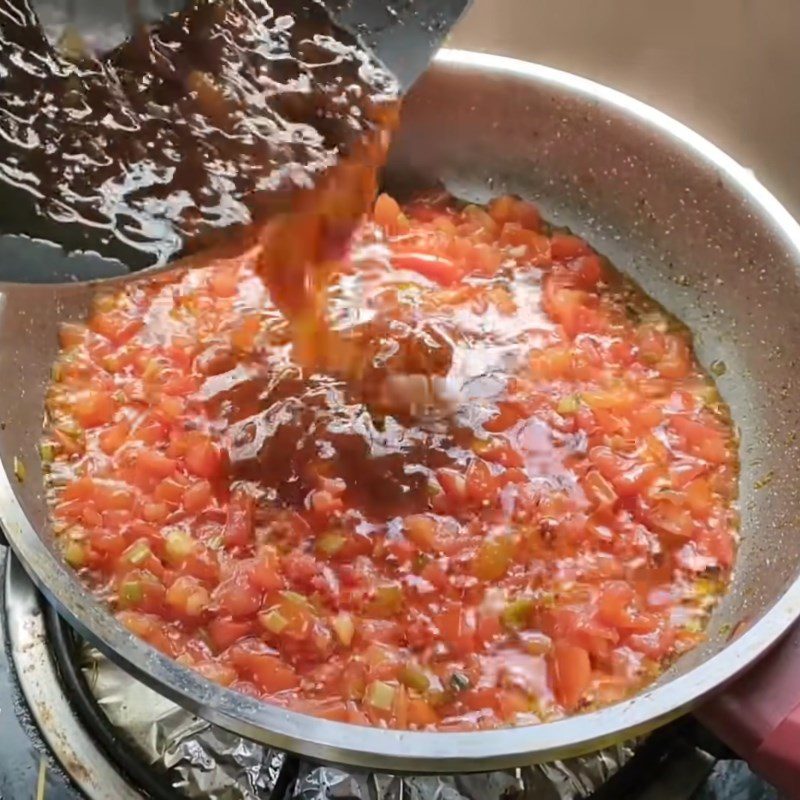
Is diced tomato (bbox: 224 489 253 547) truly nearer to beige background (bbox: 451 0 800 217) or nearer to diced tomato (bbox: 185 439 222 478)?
diced tomato (bbox: 185 439 222 478)

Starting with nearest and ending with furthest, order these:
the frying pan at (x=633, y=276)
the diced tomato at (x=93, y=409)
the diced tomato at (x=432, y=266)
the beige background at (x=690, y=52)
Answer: the frying pan at (x=633, y=276)
the diced tomato at (x=93, y=409)
the diced tomato at (x=432, y=266)
the beige background at (x=690, y=52)

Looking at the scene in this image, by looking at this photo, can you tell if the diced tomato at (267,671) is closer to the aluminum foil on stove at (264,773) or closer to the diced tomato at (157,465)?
the aluminum foil on stove at (264,773)

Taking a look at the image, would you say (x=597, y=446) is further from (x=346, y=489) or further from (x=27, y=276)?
(x=27, y=276)

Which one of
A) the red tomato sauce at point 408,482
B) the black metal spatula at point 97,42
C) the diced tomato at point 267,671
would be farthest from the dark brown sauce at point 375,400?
the black metal spatula at point 97,42

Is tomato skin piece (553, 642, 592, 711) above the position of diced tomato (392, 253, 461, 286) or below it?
below

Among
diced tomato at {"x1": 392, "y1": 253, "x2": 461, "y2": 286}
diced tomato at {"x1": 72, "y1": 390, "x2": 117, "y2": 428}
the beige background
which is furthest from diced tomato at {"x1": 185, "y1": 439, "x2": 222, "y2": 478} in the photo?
the beige background
